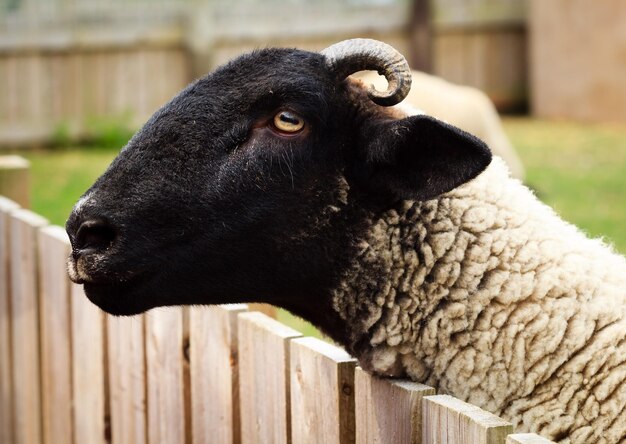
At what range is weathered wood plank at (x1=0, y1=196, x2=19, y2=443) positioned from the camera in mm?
5551

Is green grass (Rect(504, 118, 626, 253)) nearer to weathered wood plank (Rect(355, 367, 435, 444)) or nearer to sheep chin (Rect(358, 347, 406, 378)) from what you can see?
sheep chin (Rect(358, 347, 406, 378))

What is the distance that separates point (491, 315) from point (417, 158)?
0.49 m

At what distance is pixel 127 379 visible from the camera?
164 inches

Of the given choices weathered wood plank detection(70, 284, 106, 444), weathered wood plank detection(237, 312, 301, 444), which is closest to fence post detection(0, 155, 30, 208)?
weathered wood plank detection(70, 284, 106, 444)

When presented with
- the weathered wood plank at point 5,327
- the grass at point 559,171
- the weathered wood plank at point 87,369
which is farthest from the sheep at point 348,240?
the grass at point 559,171

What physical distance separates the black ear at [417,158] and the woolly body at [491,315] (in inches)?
4.6

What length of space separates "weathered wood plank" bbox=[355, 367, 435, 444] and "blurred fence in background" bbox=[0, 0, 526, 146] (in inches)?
568

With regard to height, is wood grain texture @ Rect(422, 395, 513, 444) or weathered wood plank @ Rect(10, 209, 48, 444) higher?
wood grain texture @ Rect(422, 395, 513, 444)

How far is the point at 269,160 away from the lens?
10.3 feet

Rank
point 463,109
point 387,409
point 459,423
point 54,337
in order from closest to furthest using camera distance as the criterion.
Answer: point 459,423
point 387,409
point 54,337
point 463,109

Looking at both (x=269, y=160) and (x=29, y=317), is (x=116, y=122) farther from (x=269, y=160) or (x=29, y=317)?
(x=269, y=160)

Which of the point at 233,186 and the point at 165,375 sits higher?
the point at 233,186

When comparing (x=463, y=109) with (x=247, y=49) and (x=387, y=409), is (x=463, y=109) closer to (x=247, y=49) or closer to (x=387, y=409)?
(x=387, y=409)

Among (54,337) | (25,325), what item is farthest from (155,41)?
(54,337)
